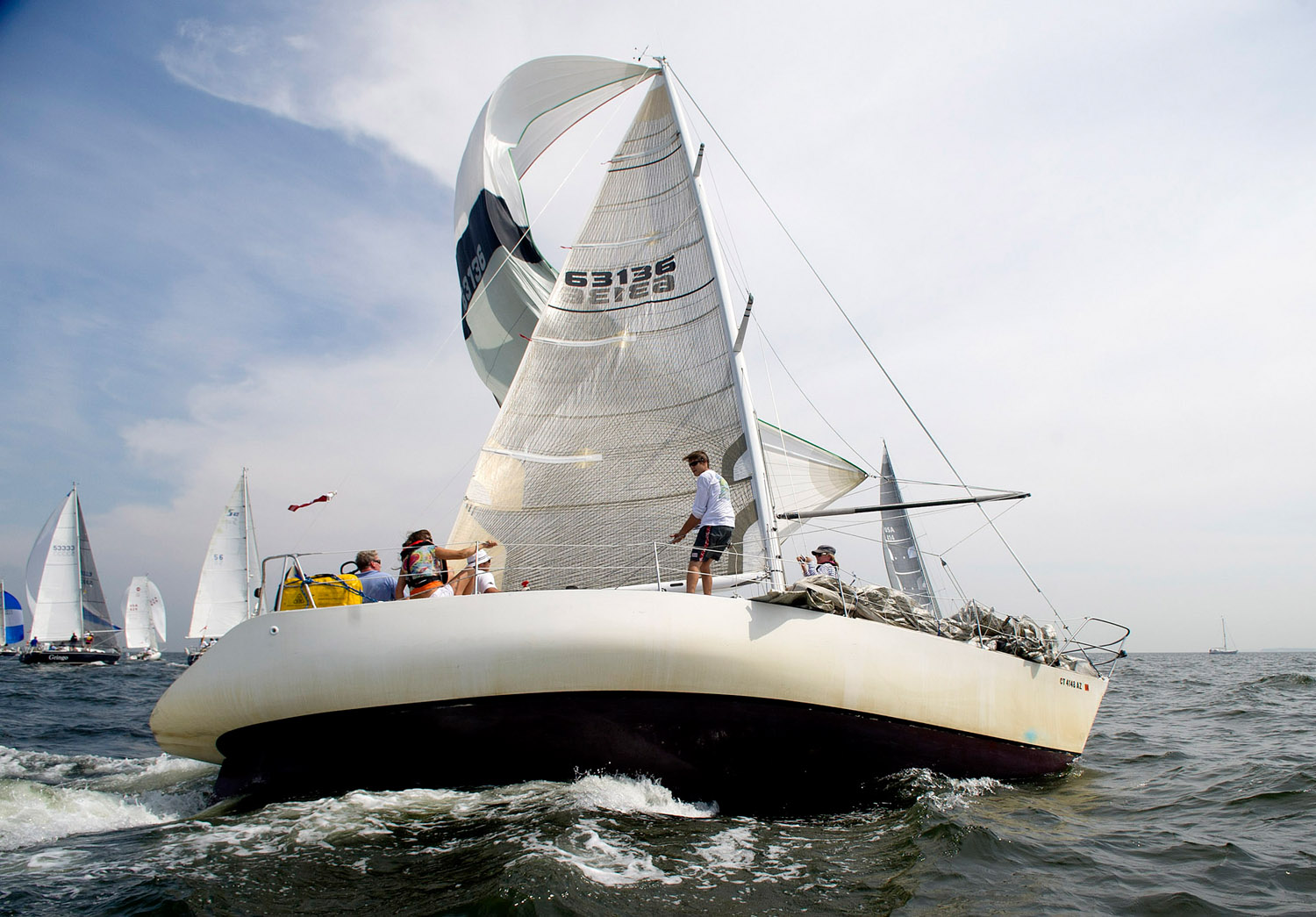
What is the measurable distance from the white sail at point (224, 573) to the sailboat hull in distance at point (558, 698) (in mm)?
26041

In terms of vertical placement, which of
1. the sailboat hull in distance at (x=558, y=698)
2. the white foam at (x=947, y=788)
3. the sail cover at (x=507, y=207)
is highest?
the sail cover at (x=507, y=207)

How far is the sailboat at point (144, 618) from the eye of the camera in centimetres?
4159

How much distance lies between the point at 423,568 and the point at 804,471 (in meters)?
3.68

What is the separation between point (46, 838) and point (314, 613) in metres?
1.66

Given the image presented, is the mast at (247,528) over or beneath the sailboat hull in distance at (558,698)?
over

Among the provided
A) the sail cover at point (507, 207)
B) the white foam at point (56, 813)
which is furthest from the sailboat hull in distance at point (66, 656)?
the white foam at point (56, 813)

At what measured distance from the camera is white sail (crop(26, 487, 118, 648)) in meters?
32.2

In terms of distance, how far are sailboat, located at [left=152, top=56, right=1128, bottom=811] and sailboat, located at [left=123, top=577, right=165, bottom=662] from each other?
46.7 meters

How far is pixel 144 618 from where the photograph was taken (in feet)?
139

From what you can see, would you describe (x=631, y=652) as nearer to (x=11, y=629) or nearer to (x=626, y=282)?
(x=626, y=282)

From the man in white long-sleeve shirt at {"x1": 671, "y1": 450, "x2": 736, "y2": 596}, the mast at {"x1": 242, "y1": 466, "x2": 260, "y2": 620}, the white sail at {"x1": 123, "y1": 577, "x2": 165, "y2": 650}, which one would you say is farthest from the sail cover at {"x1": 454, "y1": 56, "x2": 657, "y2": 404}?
the white sail at {"x1": 123, "y1": 577, "x2": 165, "y2": 650}

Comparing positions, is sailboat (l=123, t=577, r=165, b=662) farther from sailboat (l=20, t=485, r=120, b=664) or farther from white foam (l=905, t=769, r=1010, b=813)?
white foam (l=905, t=769, r=1010, b=813)

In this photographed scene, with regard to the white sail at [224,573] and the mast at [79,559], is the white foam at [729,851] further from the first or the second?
the mast at [79,559]

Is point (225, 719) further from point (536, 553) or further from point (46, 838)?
point (536, 553)
